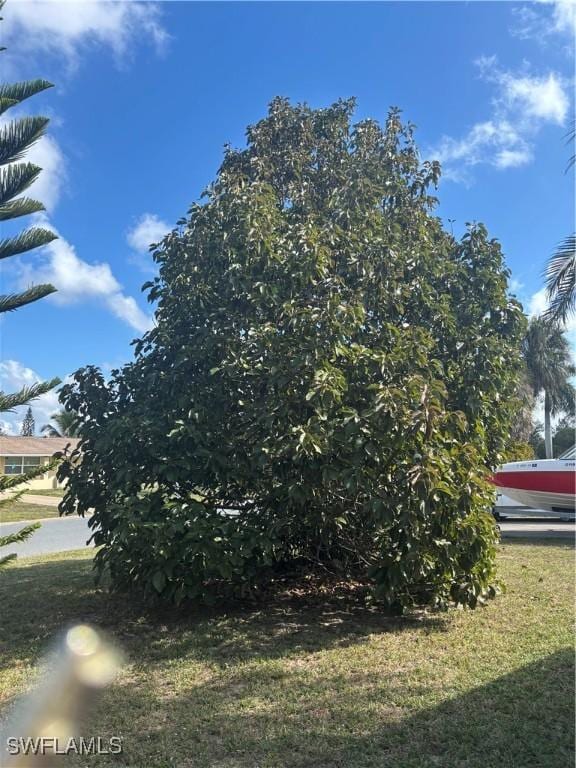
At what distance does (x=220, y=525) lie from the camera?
579 cm

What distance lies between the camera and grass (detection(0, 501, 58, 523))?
20344mm

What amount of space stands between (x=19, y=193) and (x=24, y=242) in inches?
12.8

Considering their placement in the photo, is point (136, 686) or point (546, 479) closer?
point (136, 686)

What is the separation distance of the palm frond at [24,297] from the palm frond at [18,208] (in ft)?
1.66

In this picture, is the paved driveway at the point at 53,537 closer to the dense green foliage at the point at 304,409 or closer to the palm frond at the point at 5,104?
the dense green foliage at the point at 304,409

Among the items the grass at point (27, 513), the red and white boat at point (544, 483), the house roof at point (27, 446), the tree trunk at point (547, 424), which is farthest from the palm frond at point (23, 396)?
the tree trunk at point (547, 424)

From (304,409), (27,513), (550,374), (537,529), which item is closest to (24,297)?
(304,409)

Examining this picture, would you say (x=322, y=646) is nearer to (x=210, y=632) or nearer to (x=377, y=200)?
(x=210, y=632)

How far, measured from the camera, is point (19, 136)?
12.5 ft

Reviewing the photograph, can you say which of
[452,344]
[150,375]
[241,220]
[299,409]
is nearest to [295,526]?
[299,409]

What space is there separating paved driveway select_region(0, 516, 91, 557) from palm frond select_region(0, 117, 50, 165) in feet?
28.9

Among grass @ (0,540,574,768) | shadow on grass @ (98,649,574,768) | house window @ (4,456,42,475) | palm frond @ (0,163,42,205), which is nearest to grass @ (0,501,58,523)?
house window @ (4,456,42,475)

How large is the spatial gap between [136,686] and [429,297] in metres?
5.25

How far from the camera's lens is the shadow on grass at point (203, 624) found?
5.45 meters
